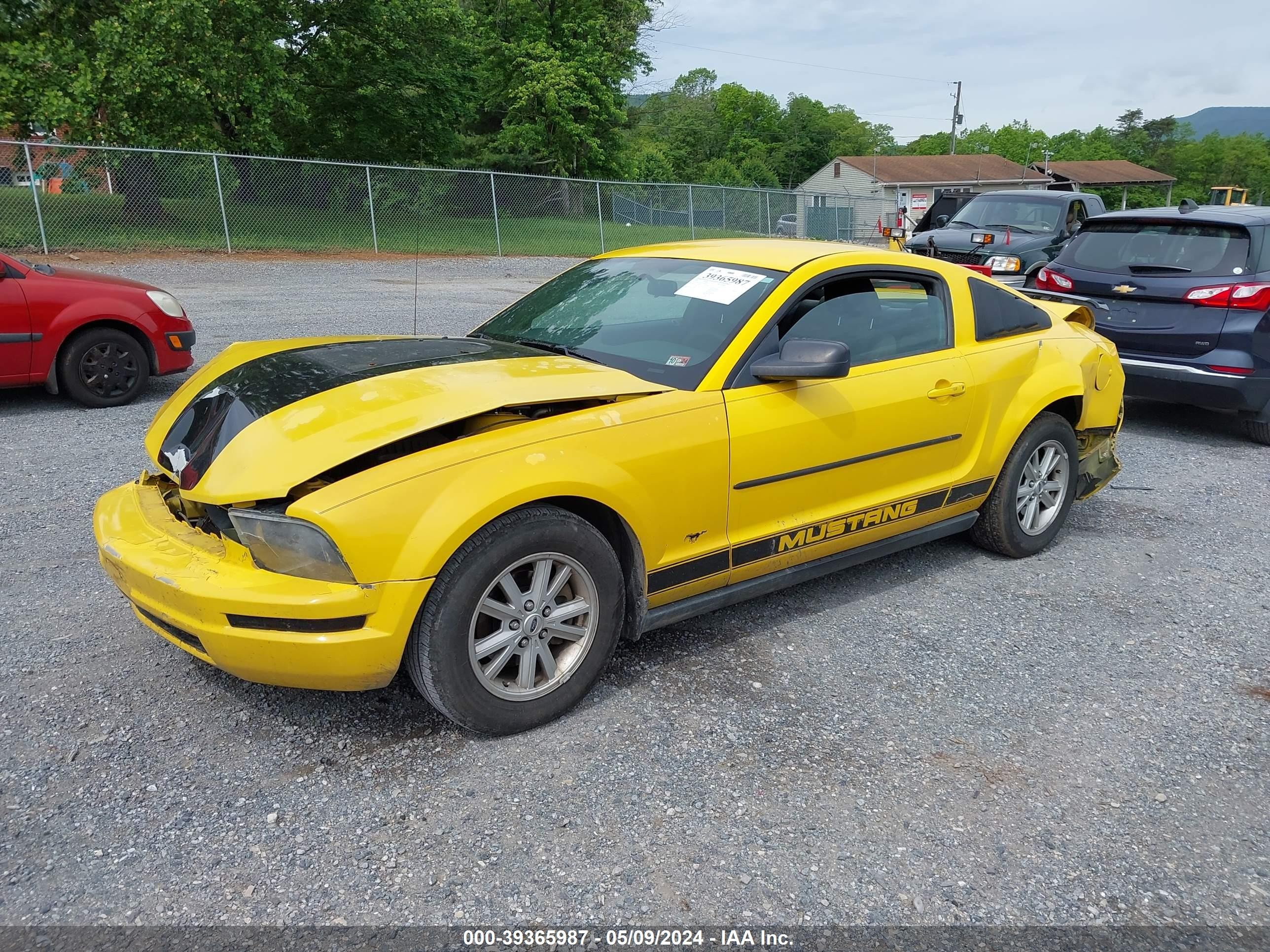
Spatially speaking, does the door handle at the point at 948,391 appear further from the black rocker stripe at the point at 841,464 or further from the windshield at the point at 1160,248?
the windshield at the point at 1160,248

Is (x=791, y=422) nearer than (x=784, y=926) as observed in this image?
No

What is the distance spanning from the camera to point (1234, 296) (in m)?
6.95

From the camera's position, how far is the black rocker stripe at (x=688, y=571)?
3.42 meters

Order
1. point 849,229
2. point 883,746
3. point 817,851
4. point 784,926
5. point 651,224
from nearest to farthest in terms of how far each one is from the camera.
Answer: point 784,926
point 817,851
point 883,746
point 651,224
point 849,229

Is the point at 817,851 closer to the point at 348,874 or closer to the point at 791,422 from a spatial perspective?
the point at 348,874

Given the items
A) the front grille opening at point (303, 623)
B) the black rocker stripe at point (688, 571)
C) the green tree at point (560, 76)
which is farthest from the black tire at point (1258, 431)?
the green tree at point (560, 76)

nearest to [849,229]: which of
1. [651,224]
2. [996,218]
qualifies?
[651,224]

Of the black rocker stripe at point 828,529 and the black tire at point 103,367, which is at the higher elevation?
the black tire at point 103,367

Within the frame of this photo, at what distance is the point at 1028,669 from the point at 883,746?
93 cm

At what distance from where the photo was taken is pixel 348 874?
99.4 inches

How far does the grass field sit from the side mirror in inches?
441

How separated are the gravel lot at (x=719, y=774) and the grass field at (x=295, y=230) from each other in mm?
11250

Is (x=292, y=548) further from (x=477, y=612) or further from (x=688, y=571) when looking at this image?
(x=688, y=571)

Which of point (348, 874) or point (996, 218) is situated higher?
point (996, 218)
